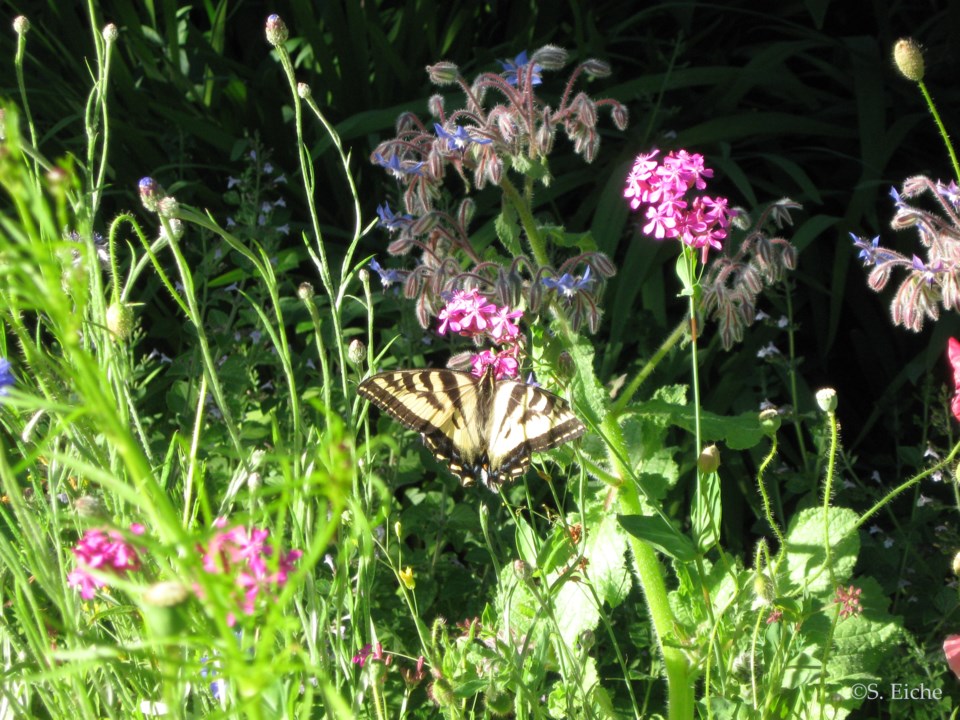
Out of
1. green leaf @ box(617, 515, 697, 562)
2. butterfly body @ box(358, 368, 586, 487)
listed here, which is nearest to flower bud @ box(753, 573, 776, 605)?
green leaf @ box(617, 515, 697, 562)

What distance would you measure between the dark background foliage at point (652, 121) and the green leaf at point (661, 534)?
3.58 feet

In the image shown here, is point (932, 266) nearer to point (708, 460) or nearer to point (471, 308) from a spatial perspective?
point (708, 460)

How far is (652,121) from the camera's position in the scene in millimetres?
2701

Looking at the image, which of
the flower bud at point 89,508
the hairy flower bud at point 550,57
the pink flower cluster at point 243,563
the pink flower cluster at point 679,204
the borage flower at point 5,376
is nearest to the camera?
the pink flower cluster at point 243,563

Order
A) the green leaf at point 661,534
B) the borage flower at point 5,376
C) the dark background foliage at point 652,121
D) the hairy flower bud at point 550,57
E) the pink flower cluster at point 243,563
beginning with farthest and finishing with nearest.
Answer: the dark background foliage at point 652,121 < the hairy flower bud at point 550,57 < the green leaf at point 661,534 < the borage flower at point 5,376 < the pink flower cluster at point 243,563

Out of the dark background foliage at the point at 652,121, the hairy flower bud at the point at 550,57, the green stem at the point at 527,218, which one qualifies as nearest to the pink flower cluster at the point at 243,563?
the green stem at the point at 527,218

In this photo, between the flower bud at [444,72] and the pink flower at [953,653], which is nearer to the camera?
the pink flower at [953,653]

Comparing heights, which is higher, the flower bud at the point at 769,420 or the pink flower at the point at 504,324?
the pink flower at the point at 504,324

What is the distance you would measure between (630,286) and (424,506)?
0.72m

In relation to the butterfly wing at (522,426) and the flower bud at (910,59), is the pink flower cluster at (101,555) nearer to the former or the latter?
the butterfly wing at (522,426)

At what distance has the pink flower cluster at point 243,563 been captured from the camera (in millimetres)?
547

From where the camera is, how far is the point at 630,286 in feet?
8.07

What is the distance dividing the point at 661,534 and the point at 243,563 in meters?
0.64

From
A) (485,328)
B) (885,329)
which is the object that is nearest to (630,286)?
(885,329)
